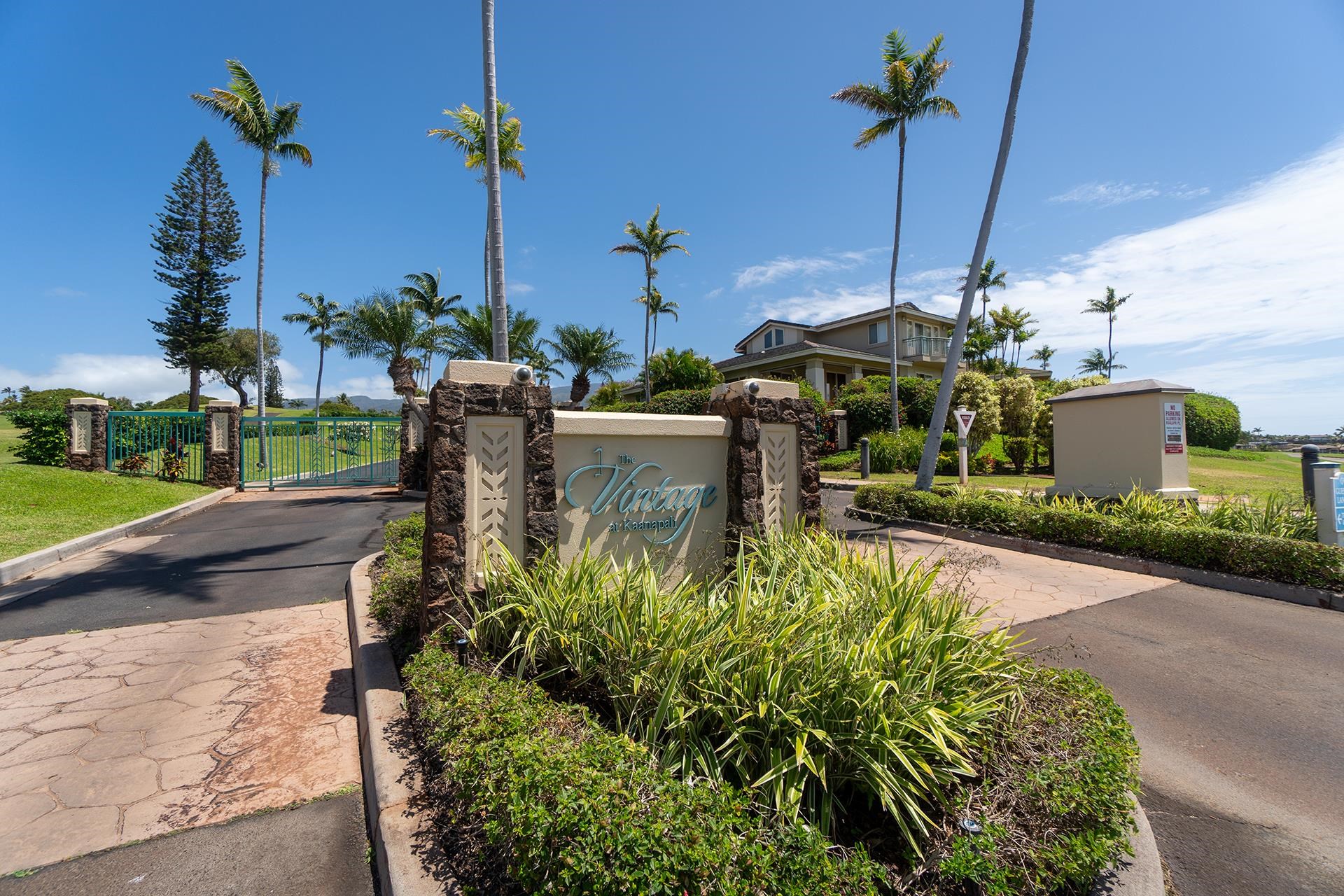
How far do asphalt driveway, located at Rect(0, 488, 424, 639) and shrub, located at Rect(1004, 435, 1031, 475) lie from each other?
2053 cm

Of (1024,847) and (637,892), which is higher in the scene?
(637,892)

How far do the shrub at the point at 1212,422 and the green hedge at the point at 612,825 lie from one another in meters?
36.7

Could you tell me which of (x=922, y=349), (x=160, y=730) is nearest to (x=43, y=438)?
(x=160, y=730)

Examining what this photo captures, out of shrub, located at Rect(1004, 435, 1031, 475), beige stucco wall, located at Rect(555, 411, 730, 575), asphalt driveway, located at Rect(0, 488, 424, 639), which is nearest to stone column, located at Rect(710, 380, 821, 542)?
beige stucco wall, located at Rect(555, 411, 730, 575)

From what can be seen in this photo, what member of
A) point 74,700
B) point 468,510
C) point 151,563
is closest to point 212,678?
point 74,700

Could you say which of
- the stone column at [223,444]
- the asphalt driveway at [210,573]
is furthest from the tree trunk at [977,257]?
the stone column at [223,444]

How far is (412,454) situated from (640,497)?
520 inches

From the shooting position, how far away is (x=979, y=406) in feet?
80.4

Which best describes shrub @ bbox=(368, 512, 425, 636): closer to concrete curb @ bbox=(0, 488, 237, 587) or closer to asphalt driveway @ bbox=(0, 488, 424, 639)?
asphalt driveway @ bbox=(0, 488, 424, 639)

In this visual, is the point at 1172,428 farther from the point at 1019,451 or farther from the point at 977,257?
the point at 1019,451

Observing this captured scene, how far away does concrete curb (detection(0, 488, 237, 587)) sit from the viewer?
303 inches

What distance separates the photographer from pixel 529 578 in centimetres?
450

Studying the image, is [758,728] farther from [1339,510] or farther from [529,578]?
[1339,510]

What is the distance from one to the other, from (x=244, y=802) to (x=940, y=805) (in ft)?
11.4
